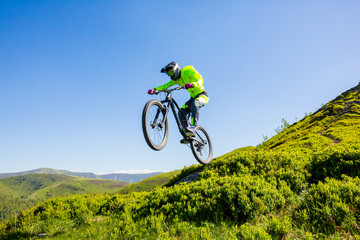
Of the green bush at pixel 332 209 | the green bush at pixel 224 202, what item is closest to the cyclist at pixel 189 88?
the green bush at pixel 224 202

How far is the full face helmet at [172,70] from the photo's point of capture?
8327 mm

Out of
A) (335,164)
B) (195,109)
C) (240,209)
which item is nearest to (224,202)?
(240,209)

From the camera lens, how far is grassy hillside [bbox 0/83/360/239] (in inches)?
188

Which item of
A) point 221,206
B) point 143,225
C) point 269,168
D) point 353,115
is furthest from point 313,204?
point 353,115

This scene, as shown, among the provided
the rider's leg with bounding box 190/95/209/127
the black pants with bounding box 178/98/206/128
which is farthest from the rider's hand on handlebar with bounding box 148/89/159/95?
the rider's leg with bounding box 190/95/209/127

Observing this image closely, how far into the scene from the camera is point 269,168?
906 centimetres

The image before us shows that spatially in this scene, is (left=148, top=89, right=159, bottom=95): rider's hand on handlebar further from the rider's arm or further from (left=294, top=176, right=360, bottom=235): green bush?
(left=294, top=176, right=360, bottom=235): green bush

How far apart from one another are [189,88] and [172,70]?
1.06 meters

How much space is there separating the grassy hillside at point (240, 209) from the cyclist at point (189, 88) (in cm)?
289

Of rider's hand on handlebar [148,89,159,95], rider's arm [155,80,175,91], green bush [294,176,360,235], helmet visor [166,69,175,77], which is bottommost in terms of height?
green bush [294,176,360,235]

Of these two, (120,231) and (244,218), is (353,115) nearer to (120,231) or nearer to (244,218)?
(244,218)

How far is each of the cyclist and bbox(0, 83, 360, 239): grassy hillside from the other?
9.47ft

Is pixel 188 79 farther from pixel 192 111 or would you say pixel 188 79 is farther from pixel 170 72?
pixel 192 111

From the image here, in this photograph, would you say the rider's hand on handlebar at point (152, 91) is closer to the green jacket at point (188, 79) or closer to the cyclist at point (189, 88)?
the cyclist at point (189, 88)
